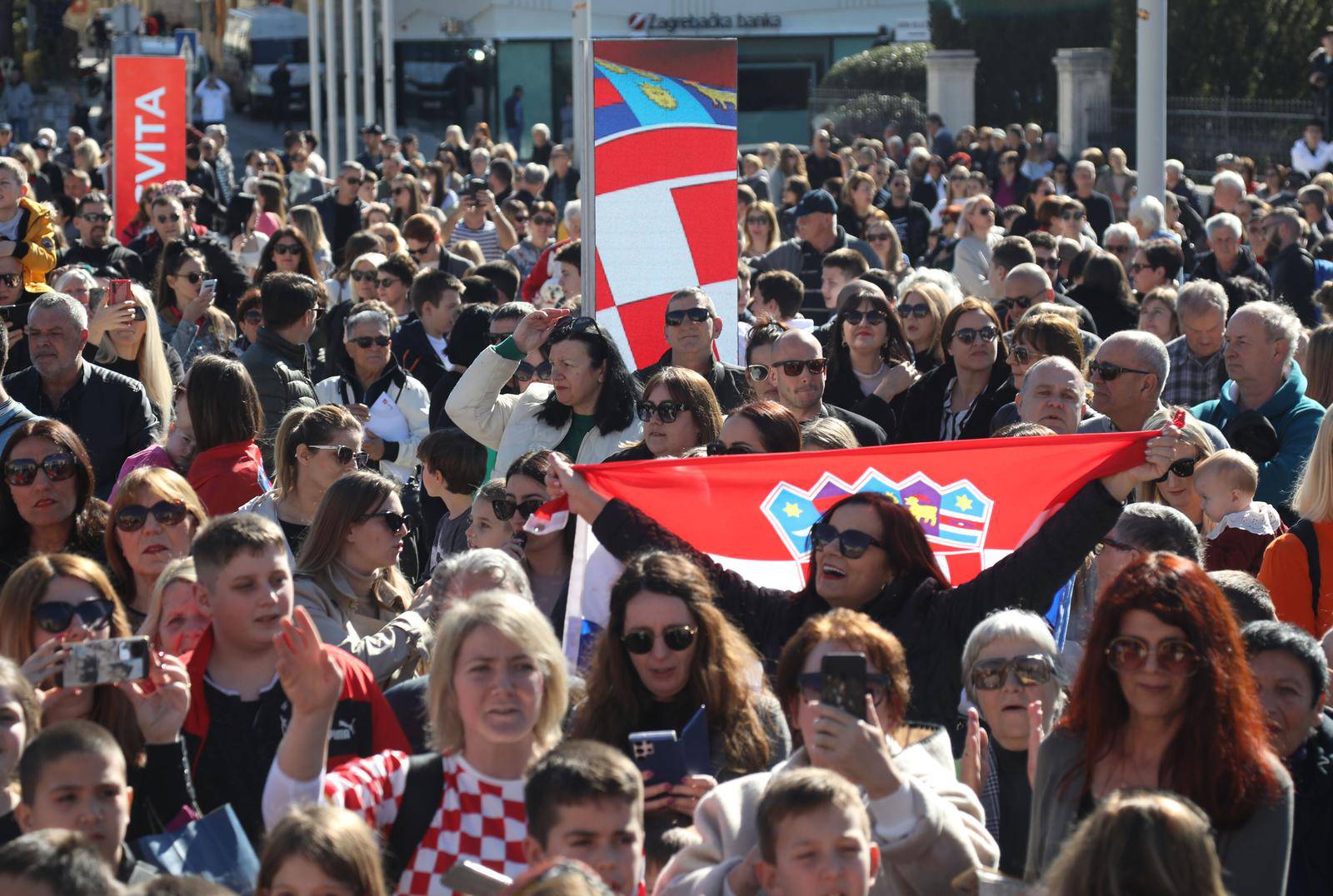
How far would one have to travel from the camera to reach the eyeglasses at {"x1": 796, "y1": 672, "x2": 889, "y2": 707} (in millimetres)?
4414

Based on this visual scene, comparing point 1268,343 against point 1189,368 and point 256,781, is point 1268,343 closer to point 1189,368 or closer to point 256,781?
point 1189,368

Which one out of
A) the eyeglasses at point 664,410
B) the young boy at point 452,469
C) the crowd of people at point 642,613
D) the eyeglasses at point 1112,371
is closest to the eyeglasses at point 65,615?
the crowd of people at point 642,613

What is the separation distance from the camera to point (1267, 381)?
798 cm

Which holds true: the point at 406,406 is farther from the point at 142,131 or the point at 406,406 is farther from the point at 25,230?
the point at 142,131

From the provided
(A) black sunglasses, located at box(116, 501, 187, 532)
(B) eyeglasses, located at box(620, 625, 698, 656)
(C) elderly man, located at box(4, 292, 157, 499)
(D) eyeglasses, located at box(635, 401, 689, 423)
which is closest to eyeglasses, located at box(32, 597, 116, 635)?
(A) black sunglasses, located at box(116, 501, 187, 532)

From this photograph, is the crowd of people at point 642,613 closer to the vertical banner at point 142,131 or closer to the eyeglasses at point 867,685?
the eyeglasses at point 867,685

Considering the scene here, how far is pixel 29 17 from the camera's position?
45375mm

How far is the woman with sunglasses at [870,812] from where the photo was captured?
4.12 m

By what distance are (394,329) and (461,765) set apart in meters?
6.32

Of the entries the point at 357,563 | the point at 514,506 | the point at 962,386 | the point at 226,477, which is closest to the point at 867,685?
the point at 357,563

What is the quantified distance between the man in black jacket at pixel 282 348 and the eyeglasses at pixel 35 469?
2074 millimetres

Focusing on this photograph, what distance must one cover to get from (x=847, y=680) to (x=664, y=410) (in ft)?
9.18

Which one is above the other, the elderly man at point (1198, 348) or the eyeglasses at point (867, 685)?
the elderly man at point (1198, 348)

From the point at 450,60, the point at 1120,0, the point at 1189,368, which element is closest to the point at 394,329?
the point at 1189,368
